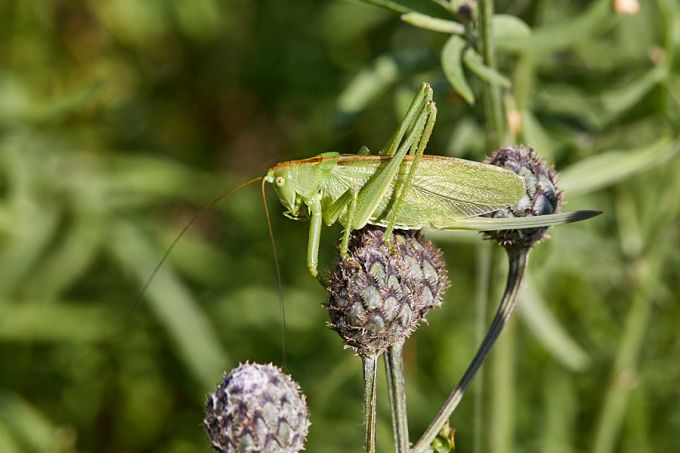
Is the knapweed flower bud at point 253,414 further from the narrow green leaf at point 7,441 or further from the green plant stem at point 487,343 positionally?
the narrow green leaf at point 7,441

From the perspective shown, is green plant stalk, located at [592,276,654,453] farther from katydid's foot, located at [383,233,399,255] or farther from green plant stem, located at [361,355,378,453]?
green plant stem, located at [361,355,378,453]

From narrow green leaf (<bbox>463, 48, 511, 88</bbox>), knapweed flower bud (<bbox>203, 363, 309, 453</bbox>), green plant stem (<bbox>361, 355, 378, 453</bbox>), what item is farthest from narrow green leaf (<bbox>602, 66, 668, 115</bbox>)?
knapweed flower bud (<bbox>203, 363, 309, 453</bbox>)

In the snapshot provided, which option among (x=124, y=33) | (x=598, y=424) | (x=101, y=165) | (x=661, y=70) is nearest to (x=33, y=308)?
(x=101, y=165)

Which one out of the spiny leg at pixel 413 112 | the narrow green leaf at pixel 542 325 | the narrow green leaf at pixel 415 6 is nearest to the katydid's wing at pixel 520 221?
the spiny leg at pixel 413 112

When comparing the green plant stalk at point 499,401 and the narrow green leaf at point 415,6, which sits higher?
the narrow green leaf at point 415,6

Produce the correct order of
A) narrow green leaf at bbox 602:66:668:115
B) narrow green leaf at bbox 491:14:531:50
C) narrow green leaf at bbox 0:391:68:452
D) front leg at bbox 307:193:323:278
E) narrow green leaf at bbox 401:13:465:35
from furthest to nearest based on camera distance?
1. narrow green leaf at bbox 0:391:68:452
2. narrow green leaf at bbox 602:66:668:115
3. narrow green leaf at bbox 491:14:531:50
4. front leg at bbox 307:193:323:278
5. narrow green leaf at bbox 401:13:465:35

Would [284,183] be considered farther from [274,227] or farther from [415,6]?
[274,227]

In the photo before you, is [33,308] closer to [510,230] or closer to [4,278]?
[4,278]
